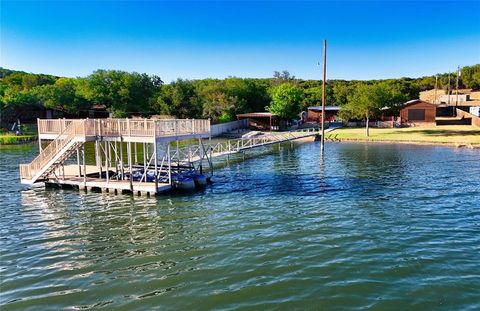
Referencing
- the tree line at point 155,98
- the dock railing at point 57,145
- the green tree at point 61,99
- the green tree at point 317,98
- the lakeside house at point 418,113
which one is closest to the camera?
the dock railing at point 57,145

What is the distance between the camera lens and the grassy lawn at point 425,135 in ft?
170

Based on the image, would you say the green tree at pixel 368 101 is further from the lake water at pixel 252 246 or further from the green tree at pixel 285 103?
the lake water at pixel 252 246

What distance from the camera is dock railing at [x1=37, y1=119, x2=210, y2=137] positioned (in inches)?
981

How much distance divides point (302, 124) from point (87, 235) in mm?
65849

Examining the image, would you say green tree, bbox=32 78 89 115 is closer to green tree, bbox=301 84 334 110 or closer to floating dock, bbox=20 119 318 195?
green tree, bbox=301 84 334 110

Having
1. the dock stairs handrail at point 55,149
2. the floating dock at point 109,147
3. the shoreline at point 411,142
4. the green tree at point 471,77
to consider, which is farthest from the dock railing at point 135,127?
Result: the green tree at point 471,77

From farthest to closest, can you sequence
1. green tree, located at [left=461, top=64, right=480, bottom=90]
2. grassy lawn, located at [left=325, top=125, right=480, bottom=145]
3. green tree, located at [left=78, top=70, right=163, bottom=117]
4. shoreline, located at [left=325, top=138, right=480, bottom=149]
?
1. green tree, located at [left=461, top=64, right=480, bottom=90]
2. green tree, located at [left=78, top=70, right=163, bottom=117]
3. grassy lawn, located at [left=325, top=125, right=480, bottom=145]
4. shoreline, located at [left=325, top=138, right=480, bottom=149]

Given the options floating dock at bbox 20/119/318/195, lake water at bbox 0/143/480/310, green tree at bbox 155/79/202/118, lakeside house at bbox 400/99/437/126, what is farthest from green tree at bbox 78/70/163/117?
lake water at bbox 0/143/480/310

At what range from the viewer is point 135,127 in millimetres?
25438

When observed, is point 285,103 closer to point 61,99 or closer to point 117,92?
point 117,92

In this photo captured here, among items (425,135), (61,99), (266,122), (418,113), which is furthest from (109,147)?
(61,99)

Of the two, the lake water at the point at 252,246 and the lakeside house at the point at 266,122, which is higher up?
the lakeside house at the point at 266,122

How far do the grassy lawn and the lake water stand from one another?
82.9 feet

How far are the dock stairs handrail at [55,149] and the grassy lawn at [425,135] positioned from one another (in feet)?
137
